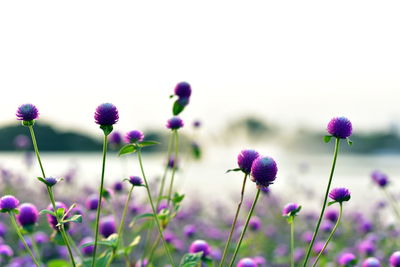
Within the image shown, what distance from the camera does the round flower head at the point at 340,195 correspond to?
154 cm

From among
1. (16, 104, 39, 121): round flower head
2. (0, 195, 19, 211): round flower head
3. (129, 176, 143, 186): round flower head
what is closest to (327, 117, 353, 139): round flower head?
(129, 176, 143, 186): round flower head

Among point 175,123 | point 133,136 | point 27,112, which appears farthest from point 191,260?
point 27,112

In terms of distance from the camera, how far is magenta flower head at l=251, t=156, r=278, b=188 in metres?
1.34

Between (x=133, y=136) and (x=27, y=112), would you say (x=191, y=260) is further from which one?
(x=27, y=112)

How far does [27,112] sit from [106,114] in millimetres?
255

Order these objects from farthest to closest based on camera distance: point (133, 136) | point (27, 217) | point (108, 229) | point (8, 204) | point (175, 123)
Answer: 1. point (108, 229)
2. point (175, 123)
3. point (27, 217)
4. point (133, 136)
5. point (8, 204)

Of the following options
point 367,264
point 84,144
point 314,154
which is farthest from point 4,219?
point 84,144

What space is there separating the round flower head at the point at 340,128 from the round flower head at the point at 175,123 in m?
0.65

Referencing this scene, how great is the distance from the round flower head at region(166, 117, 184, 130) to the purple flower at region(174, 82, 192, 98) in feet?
0.33

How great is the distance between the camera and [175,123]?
2.00 metres

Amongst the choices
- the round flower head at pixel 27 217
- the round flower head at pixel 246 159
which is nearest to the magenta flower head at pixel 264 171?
the round flower head at pixel 246 159

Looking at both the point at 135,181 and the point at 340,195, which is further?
the point at 135,181

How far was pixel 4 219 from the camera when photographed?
4738 millimetres

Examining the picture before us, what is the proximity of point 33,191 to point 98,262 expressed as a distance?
4023 millimetres
